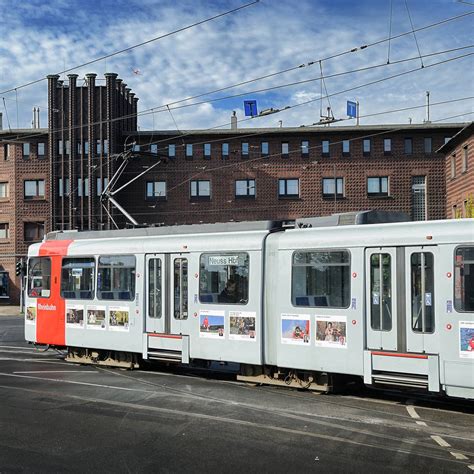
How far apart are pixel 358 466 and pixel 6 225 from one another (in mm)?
45767

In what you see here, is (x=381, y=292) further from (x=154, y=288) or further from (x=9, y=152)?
(x=9, y=152)

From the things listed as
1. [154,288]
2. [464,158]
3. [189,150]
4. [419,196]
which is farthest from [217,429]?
[419,196]

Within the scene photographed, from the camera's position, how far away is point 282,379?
12.6m

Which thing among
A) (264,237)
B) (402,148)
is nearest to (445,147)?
(402,148)

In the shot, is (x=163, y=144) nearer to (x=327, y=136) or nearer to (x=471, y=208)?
(x=327, y=136)

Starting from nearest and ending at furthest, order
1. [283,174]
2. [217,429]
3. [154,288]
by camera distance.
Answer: [217,429], [154,288], [283,174]

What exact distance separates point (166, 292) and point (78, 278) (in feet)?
10.1

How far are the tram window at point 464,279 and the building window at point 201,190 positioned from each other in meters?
38.5

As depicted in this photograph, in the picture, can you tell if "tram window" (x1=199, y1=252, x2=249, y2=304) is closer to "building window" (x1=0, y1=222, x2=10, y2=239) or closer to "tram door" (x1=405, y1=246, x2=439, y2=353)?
"tram door" (x1=405, y1=246, x2=439, y2=353)

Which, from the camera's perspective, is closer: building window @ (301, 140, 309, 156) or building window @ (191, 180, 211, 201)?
building window @ (301, 140, 309, 156)

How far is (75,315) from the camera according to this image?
16.2m

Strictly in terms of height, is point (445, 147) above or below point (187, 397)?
above

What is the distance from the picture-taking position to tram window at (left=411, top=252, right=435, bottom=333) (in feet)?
33.8

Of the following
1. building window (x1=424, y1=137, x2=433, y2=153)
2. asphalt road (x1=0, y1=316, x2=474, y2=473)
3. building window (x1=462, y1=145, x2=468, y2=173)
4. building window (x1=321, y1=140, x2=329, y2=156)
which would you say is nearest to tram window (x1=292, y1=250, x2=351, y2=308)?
asphalt road (x1=0, y1=316, x2=474, y2=473)
